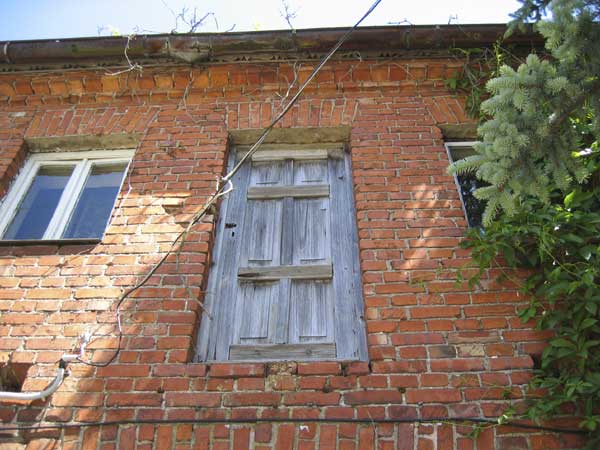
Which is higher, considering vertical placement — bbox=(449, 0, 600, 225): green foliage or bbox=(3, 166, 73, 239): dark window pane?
bbox=(3, 166, 73, 239): dark window pane

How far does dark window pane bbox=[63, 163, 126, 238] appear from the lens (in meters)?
4.03

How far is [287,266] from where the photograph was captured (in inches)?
141

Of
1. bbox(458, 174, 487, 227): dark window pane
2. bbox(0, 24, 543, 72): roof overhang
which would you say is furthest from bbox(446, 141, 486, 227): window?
bbox(0, 24, 543, 72): roof overhang

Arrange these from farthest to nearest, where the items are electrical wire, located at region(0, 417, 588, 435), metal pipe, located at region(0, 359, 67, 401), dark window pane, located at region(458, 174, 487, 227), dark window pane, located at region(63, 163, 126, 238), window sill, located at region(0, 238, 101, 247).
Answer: dark window pane, located at region(63, 163, 126, 238) < dark window pane, located at region(458, 174, 487, 227) < window sill, located at region(0, 238, 101, 247) < metal pipe, located at region(0, 359, 67, 401) < electrical wire, located at region(0, 417, 588, 435)

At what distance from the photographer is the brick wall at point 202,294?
2.67 m

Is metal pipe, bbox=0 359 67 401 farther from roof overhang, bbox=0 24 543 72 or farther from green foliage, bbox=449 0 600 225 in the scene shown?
roof overhang, bbox=0 24 543 72

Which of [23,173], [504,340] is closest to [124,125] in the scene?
[23,173]

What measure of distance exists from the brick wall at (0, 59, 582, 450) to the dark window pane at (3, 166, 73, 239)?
0.24 m

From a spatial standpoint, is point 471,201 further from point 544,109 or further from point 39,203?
point 39,203

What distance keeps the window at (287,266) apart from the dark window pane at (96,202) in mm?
996

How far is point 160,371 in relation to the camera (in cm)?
292

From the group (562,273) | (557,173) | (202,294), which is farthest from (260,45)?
(562,273)

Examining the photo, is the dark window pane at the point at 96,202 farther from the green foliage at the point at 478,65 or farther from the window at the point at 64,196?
the green foliage at the point at 478,65

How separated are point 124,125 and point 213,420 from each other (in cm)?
287
